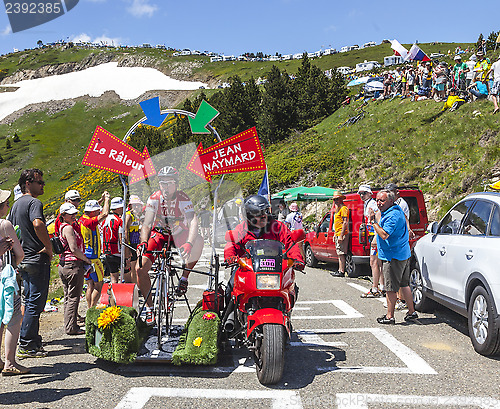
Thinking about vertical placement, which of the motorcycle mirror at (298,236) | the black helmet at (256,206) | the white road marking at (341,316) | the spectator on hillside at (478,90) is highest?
the spectator on hillside at (478,90)

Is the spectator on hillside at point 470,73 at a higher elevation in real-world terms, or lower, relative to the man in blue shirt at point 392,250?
higher

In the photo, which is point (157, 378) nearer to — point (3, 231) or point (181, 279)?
point (181, 279)

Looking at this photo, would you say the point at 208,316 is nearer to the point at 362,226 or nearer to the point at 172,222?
the point at 172,222

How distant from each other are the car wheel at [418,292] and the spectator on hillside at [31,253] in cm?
549

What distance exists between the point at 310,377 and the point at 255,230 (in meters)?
1.66

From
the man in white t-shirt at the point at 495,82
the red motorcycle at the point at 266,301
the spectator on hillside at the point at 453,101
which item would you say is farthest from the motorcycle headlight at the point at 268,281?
the spectator on hillside at the point at 453,101

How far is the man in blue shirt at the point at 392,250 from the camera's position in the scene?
22.8 ft

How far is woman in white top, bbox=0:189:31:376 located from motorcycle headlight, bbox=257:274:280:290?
2397mm

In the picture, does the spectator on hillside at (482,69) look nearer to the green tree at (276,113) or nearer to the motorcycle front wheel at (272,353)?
the motorcycle front wheel at (272,353)

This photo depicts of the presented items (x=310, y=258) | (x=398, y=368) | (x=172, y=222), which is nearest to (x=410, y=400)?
(x=398, y=368)

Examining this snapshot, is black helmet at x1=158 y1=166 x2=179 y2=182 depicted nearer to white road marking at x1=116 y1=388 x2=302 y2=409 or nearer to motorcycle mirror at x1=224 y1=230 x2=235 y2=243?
motorcycle mirror at x1=224 y1=230 x2=235 y2=243

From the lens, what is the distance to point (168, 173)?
18.7 feet

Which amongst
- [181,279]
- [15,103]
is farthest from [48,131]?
[181,279]

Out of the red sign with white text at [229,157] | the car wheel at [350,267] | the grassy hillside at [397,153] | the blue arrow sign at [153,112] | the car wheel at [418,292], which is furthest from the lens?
the grassy hillside at [397,153]
